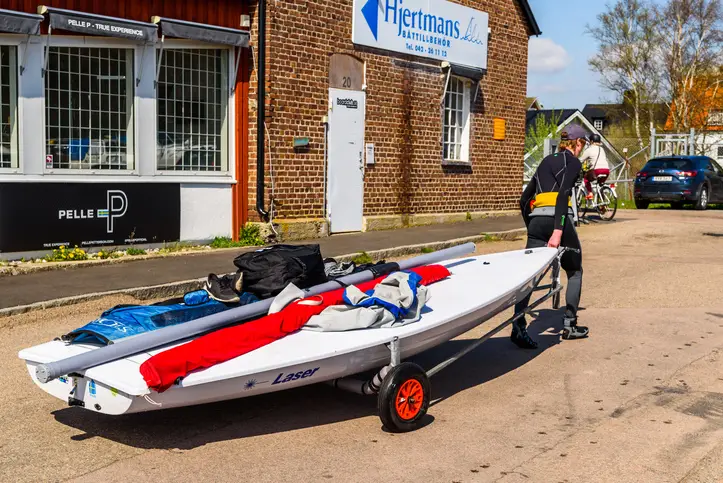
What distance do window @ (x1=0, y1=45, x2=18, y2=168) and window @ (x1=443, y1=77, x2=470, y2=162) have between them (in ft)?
32.1

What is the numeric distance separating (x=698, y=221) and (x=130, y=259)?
13.0 meters

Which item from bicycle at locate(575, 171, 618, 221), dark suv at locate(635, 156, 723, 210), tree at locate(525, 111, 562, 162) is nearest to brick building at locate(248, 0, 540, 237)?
bicycle at locate(575, 171, 618, 221)

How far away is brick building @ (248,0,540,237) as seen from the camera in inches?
591

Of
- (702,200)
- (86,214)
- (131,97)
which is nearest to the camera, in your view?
(86,214)

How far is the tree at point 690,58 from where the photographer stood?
4969 centimetres

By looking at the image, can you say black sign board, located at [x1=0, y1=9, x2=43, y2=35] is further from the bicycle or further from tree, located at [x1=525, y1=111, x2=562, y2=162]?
tree, located at [x1=525, y1=111, x2=562, y2=162]

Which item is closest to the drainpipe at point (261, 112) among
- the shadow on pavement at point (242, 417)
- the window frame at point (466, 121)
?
the window frame at point (466, 121)

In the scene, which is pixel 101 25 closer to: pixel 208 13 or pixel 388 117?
pixel 208 13

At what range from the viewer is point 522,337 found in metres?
8.08

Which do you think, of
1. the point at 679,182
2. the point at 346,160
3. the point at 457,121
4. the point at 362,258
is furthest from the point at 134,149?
the point at 679,182

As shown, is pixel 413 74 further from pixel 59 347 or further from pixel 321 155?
pixel 59 347

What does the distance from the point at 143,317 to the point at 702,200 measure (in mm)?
21758

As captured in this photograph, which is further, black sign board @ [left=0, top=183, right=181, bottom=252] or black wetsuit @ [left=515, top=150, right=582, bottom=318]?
black sign board @ [left=0, top=183, right=181, bottom=252]

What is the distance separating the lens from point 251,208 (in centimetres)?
1480
